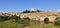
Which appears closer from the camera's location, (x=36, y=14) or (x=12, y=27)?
(x=12, y=27)

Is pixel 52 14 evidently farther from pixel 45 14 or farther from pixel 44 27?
pixel 44 27

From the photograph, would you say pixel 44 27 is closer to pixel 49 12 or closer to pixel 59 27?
pixel 59 27

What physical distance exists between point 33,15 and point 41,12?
7.50 feet

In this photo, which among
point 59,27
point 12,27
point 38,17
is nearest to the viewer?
point 12,27

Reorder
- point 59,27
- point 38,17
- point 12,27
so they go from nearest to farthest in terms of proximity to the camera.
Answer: point 12,27
point 59,27
point 38,17

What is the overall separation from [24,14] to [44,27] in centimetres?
2278

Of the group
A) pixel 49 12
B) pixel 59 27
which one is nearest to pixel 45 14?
pixel 49 12

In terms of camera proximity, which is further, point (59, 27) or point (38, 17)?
point (38, 17)

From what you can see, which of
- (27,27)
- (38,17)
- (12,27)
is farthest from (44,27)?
(38,17)

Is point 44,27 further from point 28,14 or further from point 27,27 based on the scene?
point 28,14

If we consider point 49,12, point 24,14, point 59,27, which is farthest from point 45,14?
point 59,27

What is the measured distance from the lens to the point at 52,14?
4500 cm

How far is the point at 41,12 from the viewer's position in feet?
154

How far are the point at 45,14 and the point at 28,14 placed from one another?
3610mm
